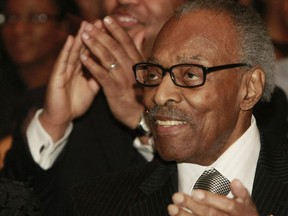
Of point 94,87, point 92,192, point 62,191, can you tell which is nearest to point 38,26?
point 94,87

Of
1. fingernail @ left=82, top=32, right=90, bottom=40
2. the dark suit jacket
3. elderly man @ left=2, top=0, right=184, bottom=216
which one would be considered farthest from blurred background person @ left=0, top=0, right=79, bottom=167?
the dark suit jacket

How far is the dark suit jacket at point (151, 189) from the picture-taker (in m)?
2.51

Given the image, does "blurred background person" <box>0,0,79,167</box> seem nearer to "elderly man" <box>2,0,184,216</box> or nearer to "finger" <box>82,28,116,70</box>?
"elderly man" <box>2,0,184,216</box>

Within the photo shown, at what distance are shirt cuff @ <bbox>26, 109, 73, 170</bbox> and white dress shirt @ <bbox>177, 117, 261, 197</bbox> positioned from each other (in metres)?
0.89

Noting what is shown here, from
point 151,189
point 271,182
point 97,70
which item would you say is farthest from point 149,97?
point 97,70

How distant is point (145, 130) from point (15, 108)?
92cm

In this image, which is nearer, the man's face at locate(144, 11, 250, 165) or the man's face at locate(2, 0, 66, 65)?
the man's face at locate(144, 11, 250, 165)

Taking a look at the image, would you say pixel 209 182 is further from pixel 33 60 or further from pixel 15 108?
pixel 33 60

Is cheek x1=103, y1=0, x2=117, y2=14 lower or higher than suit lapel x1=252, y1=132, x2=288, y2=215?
higher

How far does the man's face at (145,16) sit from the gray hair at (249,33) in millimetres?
725

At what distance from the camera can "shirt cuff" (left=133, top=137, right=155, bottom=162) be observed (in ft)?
11.0

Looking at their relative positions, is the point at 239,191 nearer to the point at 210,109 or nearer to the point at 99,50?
the point at 210,109

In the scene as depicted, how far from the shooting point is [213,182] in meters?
2.52

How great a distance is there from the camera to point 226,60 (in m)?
→ 2.55
